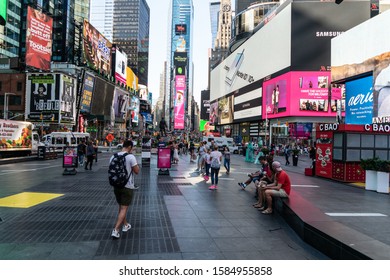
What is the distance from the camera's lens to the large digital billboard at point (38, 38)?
40.5 metres

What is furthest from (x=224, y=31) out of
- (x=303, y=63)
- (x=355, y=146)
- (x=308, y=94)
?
(x=355, y=146)

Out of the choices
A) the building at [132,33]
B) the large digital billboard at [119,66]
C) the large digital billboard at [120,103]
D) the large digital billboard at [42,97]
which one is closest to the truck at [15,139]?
the large digital billboard at [42,97]

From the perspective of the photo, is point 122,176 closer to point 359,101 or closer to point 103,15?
point 359,101

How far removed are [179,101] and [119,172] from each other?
165 meters

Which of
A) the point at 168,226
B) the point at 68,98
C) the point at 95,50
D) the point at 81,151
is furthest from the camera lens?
the point at 95,50

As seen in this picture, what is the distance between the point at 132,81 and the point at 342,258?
351 ft

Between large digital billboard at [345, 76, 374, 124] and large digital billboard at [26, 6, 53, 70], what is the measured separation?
41.1 metres

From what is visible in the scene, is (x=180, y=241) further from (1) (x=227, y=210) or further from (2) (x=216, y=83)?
(2) (x=216, y=83)

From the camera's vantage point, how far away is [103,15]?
18225 cm

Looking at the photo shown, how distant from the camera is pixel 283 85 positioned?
5781cm

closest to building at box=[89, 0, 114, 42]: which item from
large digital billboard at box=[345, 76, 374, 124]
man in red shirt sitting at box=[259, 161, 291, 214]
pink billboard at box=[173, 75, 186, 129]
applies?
pink billboard at box=[173, 75, 186, 129]

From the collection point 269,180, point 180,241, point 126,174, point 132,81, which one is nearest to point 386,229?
point 269,180

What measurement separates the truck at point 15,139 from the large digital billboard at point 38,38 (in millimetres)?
20369

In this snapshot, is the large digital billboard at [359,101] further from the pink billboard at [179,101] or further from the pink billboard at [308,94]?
the pink billboard at [179,101]
